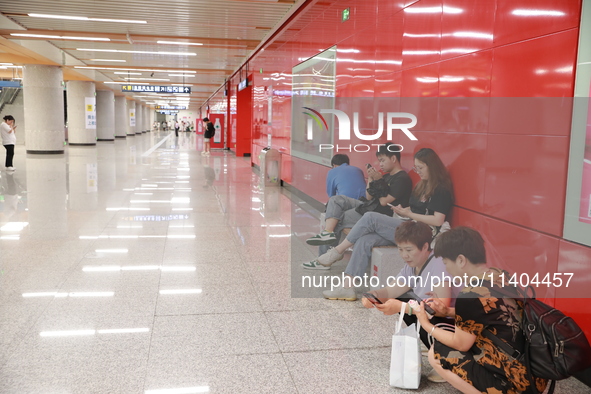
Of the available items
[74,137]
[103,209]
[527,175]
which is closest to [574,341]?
[527,175]

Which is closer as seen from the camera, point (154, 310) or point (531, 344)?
point (531, 344)

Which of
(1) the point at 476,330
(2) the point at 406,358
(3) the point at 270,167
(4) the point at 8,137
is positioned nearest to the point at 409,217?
(2) the point at 406,358

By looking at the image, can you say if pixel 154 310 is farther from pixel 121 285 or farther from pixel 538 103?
pixel 538 103

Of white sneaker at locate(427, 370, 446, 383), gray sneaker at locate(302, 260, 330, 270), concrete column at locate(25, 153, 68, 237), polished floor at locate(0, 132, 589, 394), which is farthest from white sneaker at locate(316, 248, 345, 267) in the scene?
concrete column at locate(25, 153, 68, 237)

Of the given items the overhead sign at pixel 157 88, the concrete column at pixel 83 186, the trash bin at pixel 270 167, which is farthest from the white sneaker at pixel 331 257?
the overhead sign at pixel 157 88

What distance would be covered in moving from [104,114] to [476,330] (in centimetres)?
3540

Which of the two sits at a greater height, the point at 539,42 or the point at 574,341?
the point at 539,42

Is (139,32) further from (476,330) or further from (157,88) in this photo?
(476,330)

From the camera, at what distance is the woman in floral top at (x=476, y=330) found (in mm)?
2406

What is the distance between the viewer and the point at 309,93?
385 inches

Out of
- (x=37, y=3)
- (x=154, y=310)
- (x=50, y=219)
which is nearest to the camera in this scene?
(x=154, y=310)

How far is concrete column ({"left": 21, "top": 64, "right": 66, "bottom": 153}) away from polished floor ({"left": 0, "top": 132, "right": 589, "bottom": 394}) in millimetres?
13680

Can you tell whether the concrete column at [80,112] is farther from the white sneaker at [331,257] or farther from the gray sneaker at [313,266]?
the white sneaker at [331,257]

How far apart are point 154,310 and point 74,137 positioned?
87.1 feet
